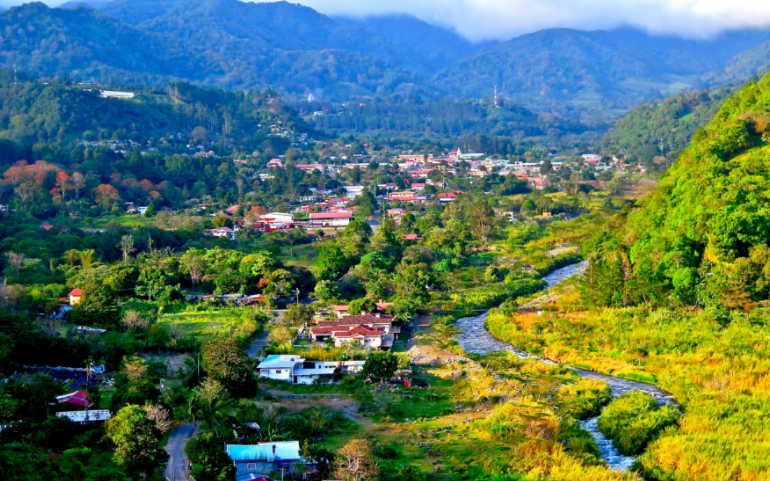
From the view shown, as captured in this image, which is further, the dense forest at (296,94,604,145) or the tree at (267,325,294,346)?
the dense forest at (296,94,604,145)

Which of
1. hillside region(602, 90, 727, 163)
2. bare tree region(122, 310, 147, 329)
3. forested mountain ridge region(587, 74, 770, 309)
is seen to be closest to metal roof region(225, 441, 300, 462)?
bare tree region(122, 310, 147, 329)

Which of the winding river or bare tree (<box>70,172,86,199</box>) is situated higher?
bare tree (<box>70,172,86,199</box>)

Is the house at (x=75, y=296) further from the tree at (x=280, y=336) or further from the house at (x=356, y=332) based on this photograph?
the house at (x=356, y=332)

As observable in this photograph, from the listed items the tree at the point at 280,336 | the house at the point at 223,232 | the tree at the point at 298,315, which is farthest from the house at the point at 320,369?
the house at the point at 223,232

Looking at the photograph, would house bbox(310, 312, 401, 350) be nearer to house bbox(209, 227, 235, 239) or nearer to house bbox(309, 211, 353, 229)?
house bbox(209, 227, 235, 239)

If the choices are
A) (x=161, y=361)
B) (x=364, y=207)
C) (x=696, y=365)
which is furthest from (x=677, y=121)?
(x=161, y=361)

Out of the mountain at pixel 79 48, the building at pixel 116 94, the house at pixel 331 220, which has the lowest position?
the house at pixel 331 220

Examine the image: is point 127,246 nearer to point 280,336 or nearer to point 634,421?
point 280,336
